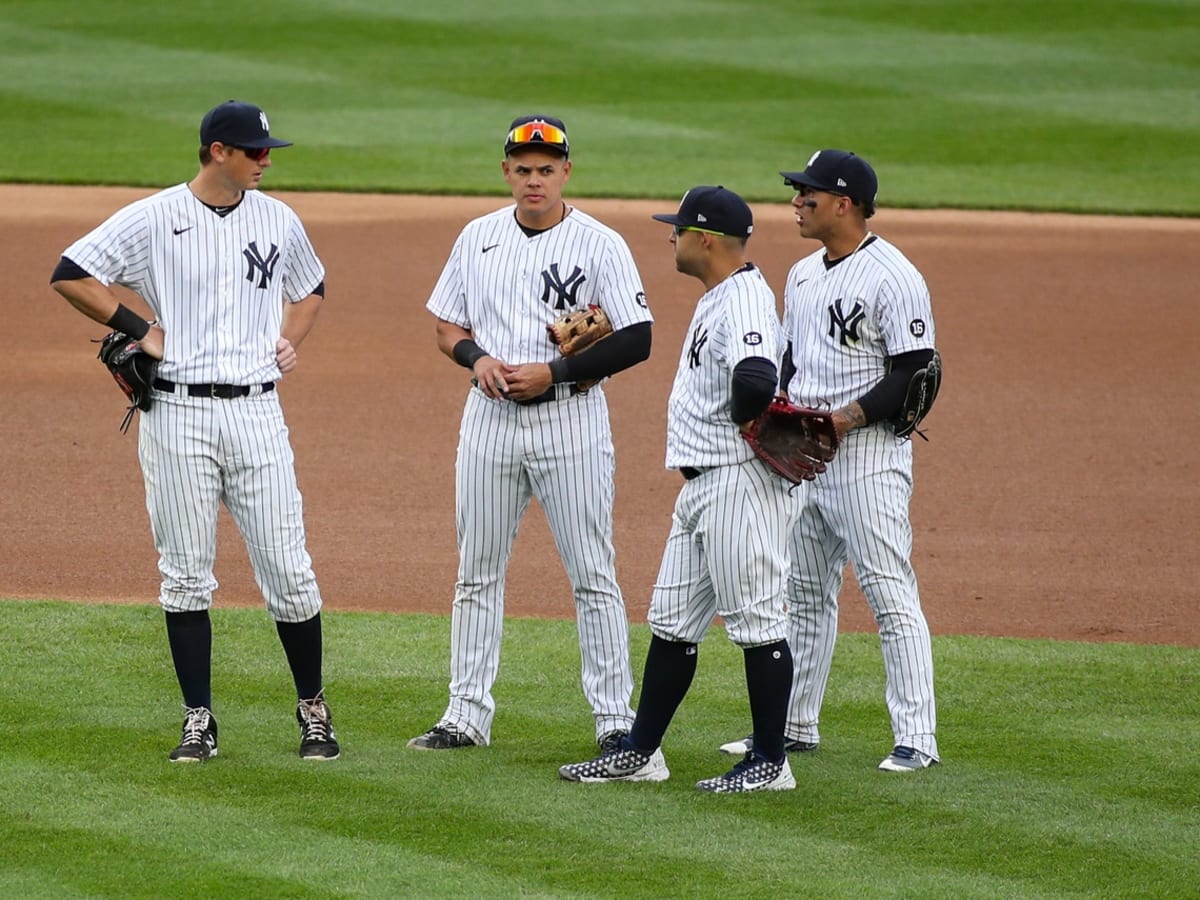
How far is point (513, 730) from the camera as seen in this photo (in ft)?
18.9

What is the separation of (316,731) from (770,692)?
1.35m

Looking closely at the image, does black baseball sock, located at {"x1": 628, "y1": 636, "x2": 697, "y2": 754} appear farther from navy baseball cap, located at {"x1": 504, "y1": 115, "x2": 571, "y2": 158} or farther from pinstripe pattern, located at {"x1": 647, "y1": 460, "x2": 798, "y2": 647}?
navy baseball cap, located at {"x1": 504, "y1": 115, "x2": 571, "y2": 158}

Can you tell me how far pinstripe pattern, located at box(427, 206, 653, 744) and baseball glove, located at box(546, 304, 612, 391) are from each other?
7 centimetres

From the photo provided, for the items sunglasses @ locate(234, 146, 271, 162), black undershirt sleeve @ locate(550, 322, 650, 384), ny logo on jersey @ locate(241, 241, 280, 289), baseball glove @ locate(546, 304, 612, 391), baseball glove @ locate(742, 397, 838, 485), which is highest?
sunglasses @ locate(234, 146, 271, 162)

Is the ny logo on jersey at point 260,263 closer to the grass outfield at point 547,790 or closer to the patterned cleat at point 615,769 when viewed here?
the grass outfield at point 547,790

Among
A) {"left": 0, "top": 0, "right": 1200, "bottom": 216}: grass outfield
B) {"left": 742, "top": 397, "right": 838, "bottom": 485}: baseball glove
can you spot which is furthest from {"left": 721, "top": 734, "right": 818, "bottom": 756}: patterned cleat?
{"left": 0, "top": 0, "right": 1200, "bottom": 216}: grass outfield

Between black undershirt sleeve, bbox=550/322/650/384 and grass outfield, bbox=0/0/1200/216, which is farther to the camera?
grass outfield, bbox=0/0/1200/216

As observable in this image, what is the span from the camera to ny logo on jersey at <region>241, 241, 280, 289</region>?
17.3 feet

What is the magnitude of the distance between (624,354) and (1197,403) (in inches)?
273

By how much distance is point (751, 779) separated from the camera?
5.10 m

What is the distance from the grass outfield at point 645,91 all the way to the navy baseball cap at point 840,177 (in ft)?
39.4

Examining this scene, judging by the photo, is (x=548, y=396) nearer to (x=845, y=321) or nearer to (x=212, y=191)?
(x=845, y=321)

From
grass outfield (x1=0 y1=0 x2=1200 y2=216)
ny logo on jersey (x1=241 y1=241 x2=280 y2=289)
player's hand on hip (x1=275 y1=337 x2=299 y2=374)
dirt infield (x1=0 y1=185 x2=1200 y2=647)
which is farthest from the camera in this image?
grass outfield (x1=0 y1=0 x2=1200 y2=216)

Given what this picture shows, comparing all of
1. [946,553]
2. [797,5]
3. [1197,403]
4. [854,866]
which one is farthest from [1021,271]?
[797,5]
